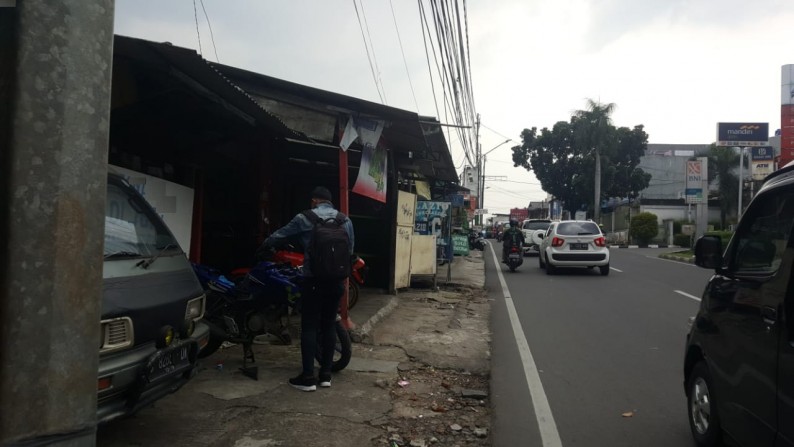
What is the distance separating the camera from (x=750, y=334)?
3096 mm

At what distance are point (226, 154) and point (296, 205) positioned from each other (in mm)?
2327

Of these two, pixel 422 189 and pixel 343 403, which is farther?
pixel 422 189

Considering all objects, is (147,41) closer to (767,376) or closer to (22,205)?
(22,205)

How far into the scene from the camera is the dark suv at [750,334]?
277 centimetres

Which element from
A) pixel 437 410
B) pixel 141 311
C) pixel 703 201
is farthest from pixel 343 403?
pixel 703 201

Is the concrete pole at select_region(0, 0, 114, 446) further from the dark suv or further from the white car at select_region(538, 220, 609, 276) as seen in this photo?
the white car at select_region(538, 220, 609, 276)

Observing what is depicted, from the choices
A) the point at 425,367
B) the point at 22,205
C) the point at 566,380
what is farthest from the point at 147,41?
the point at 566,380

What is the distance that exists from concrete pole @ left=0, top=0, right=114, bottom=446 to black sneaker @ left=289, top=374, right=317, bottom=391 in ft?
11.9

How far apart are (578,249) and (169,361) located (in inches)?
580

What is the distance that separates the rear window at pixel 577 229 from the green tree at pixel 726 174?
3033cm

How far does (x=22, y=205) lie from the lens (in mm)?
1541

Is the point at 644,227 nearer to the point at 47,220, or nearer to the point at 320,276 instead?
the point at 320,276

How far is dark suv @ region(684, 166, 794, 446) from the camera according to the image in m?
2.77

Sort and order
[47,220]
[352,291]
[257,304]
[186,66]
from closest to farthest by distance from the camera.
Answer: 1. [47,220]
2. [186,66]
3. [257,304]
4. [352,291]
